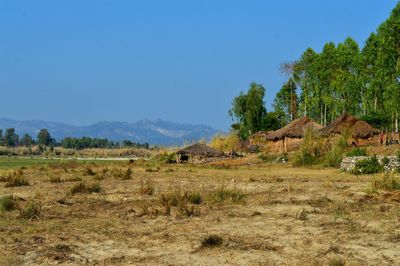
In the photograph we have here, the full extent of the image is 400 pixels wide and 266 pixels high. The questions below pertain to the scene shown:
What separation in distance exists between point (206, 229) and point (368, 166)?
1835cm

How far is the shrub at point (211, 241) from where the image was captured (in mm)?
11062

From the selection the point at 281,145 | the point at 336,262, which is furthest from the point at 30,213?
the point at 281,145

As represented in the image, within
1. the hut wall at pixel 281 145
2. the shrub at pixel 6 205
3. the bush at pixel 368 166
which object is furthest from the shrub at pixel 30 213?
the hut wall at pixel 281 145

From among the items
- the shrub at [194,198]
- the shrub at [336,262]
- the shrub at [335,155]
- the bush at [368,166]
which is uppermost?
the shrub at [335,155]

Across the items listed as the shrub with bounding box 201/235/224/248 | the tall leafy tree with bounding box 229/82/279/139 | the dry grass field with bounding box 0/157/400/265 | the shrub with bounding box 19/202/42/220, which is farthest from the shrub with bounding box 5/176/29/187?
the tall leafy tree with bounding box 229/82/279/139

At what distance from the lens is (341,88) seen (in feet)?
196

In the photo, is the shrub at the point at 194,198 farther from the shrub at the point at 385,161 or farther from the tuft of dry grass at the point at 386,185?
the shrub at the point at 385,161

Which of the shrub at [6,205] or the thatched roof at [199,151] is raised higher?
the thatched roof at [199,151]

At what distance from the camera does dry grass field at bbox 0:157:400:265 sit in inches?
409

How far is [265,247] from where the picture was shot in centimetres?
1098

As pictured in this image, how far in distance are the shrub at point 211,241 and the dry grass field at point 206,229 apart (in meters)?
0.02

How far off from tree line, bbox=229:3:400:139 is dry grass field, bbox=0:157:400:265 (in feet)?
104

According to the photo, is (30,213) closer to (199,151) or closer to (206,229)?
(206,229)

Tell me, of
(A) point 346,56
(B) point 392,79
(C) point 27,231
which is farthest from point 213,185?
(A) point 346,56
